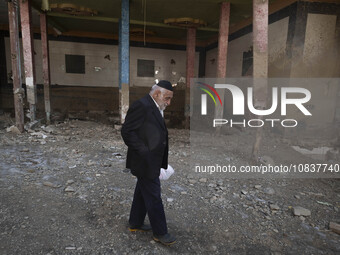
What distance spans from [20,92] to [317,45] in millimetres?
9182

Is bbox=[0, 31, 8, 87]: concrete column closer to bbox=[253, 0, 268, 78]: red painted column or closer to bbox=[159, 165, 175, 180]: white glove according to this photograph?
bbox=[253, 0, 268, 78]: red painted column

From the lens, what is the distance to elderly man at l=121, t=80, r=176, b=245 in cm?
222

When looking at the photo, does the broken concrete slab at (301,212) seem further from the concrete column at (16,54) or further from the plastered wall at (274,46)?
the concrete column at (16,54)

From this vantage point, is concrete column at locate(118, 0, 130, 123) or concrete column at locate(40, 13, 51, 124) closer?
concrete column at locate(118, 0, 130, 123)

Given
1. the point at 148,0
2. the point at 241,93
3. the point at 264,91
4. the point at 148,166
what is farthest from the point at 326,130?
the point at 148,166

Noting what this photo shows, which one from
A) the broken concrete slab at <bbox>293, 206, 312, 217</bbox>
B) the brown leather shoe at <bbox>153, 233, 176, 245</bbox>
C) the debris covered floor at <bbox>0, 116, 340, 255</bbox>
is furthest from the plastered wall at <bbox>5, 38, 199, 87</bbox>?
the brown leather shoe at <bbox>153, 233, 176, 245</bbox>

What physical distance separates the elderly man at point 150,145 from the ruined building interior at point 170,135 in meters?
0.45

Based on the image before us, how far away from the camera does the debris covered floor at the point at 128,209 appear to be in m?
2.51

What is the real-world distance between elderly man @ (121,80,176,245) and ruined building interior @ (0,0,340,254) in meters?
0.45

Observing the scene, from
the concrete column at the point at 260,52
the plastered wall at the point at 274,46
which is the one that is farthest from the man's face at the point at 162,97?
the plastered wall at the point at 274,46

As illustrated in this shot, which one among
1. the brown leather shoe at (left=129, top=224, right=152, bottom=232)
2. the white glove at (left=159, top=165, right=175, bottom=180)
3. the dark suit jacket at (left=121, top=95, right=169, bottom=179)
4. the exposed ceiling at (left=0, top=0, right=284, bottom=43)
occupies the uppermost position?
the exposed ceiling at (left=0, top=0, right=284, bottom=43)

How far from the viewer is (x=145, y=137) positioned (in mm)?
2283

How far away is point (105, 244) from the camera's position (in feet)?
8.09

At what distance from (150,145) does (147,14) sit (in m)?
8.25
